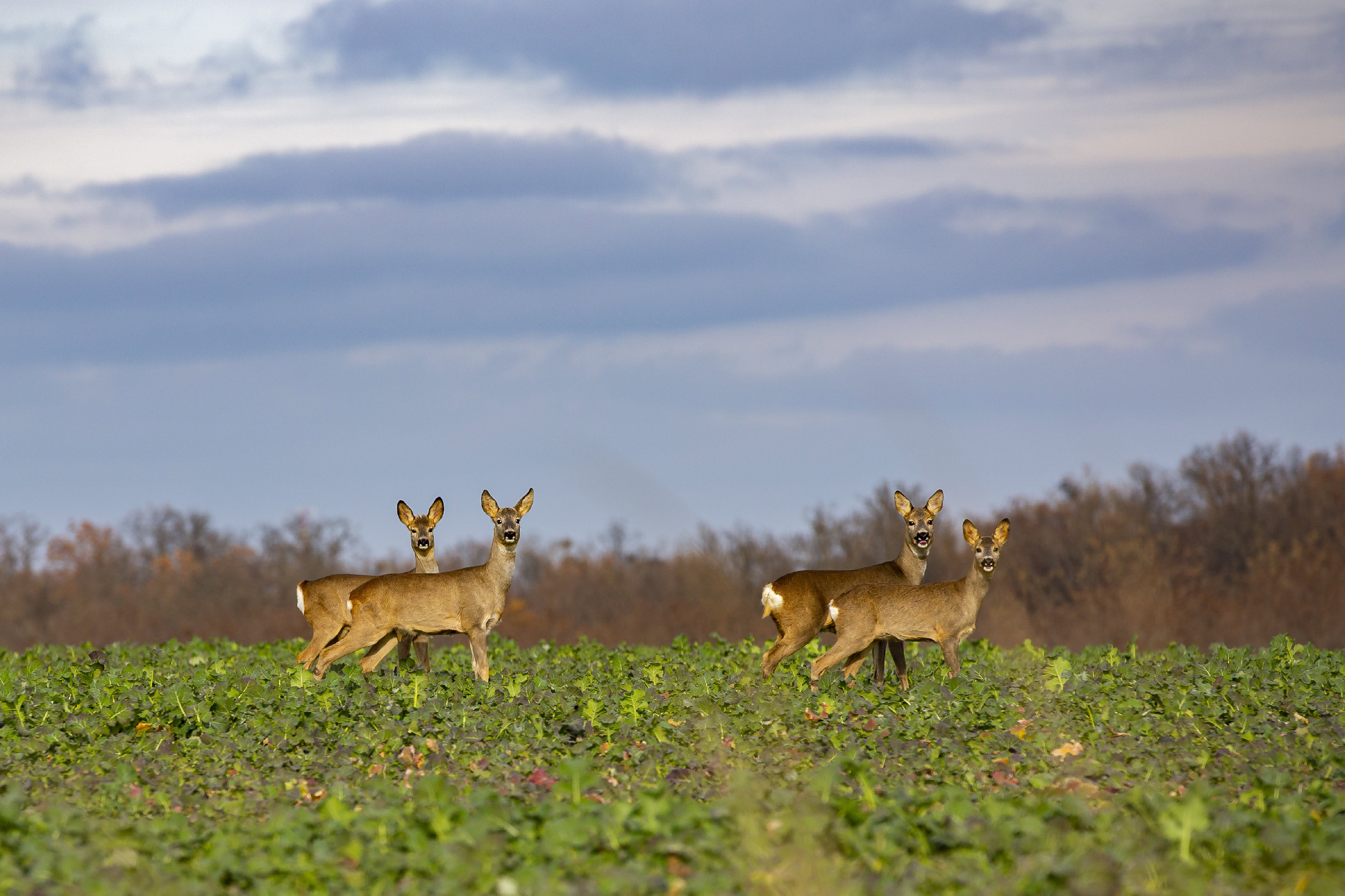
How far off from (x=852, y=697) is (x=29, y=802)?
248 inches

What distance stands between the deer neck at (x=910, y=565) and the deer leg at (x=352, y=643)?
16.7ft

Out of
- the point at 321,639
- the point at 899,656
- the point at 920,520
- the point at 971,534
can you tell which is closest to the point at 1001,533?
the point at 971,534

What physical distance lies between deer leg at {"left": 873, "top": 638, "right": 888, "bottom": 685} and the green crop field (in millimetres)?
330

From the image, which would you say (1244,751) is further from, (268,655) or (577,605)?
(577,605)

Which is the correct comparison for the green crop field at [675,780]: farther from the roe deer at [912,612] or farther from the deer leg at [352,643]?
the roe deer at [912,612]

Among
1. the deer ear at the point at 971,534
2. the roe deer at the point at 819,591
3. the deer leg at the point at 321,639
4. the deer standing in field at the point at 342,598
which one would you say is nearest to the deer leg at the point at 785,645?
the roe deer at the point at 819,591

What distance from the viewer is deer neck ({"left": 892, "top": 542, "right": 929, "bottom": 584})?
49.1ft

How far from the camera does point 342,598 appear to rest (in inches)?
595

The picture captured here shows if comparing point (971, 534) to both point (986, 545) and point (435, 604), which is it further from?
point (435, 604)

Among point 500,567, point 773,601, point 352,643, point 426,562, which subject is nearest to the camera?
point 773,601

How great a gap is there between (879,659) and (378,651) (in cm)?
495

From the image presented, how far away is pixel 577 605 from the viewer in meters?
43.2

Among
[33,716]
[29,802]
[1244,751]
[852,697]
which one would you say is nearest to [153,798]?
[29,802]

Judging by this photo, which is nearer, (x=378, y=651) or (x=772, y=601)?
(x=772, y=601)
